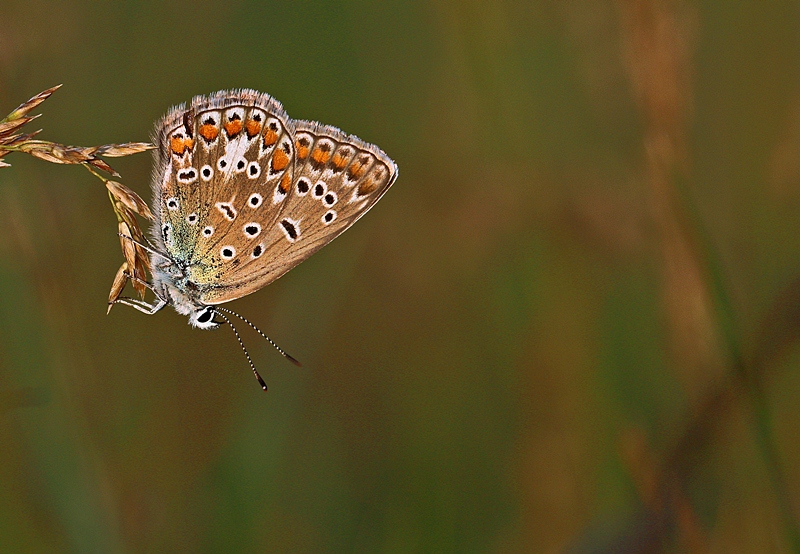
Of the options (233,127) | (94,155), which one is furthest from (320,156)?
(94,155)

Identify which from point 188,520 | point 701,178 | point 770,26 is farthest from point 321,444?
point 770,26

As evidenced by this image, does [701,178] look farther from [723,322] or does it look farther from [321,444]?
[321,444]

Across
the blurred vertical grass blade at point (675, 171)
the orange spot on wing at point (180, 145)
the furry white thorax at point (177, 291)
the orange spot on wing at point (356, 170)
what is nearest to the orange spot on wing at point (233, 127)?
the orange spot on wing at point (180, 145)

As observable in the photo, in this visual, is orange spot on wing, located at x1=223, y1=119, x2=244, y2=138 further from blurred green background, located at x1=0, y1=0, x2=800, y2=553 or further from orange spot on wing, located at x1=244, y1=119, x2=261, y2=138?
blurred green background, located at x1=0, y1=0, x2=800, y2=553

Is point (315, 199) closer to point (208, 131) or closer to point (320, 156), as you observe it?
point (320, 156)

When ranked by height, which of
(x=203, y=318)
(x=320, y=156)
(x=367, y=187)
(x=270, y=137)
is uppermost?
(x=270, y=137)

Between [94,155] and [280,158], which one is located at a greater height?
[94,155]

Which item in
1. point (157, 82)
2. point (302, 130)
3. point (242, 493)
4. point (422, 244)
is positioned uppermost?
point (157, 82)
